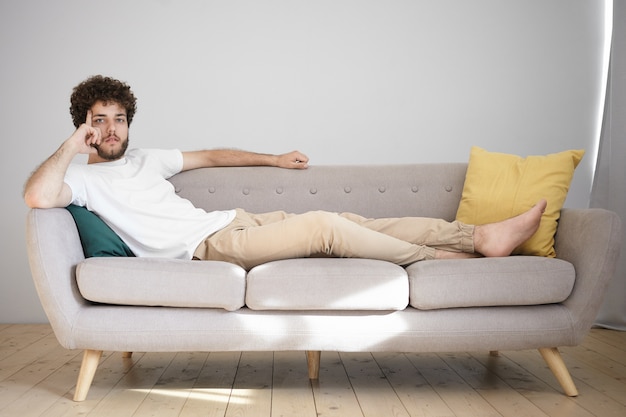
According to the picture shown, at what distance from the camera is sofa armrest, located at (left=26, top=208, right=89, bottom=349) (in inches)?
94.7

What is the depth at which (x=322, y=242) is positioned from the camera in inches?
104

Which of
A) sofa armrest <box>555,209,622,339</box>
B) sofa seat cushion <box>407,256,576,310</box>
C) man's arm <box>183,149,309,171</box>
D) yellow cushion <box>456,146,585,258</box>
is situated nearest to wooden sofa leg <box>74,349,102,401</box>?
man's arm <box>183,149,309,171</box>

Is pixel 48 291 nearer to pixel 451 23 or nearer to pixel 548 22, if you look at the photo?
pixel 451 23

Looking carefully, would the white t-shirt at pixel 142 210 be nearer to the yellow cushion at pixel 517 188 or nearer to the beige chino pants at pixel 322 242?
the beige chino pants at pixel 322 242

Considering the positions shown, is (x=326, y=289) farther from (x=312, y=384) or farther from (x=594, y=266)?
(x=594, y=266)

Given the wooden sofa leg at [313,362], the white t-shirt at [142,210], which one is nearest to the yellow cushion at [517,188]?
the wooden sofa leg at [313,362]

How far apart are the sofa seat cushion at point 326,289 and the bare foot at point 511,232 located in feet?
1.54

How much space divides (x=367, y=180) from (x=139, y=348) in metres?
1.33

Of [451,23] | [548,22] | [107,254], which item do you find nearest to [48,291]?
[107,254]

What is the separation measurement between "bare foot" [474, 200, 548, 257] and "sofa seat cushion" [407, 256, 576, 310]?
0.20 meters

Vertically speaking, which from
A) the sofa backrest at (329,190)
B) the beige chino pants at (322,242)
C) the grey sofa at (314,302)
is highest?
the sofa backrest at (329,190)

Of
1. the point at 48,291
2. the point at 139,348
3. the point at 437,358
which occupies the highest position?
the point at 48,291

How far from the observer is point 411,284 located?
8.12ft

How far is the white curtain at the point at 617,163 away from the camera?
12.9ft
